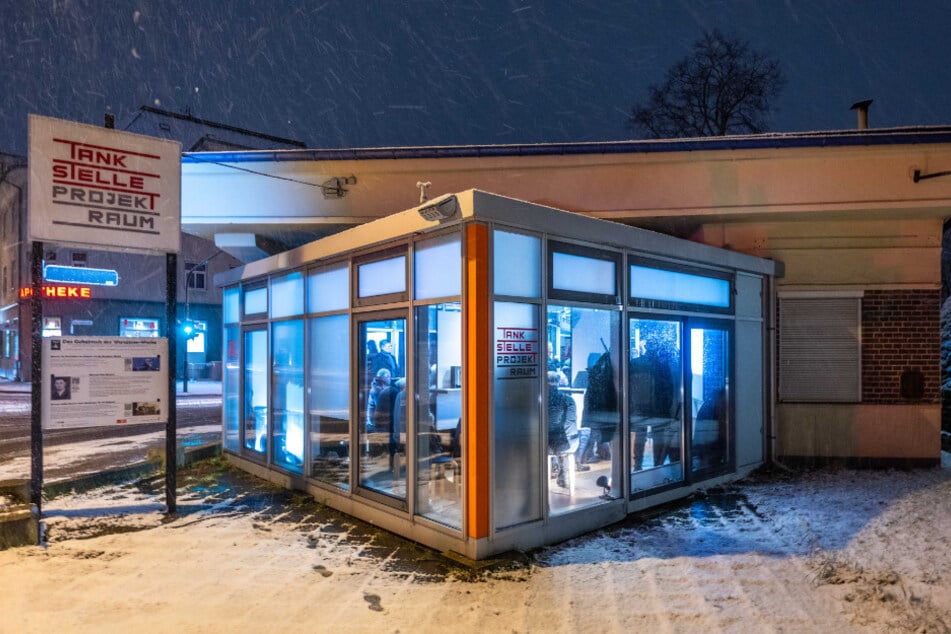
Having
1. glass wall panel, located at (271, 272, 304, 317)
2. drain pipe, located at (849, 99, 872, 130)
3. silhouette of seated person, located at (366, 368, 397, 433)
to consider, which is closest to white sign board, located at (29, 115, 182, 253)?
glass wall panel, located at (271, 272, 304, 317)

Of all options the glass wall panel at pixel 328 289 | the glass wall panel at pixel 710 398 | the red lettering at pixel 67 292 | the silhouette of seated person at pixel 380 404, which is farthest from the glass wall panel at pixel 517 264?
the red lettering at pixel 67 292

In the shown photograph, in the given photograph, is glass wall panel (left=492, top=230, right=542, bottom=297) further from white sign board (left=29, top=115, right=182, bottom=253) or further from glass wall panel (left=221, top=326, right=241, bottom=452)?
glass wall panel (left=221, top=326, right=241, bottom=452)

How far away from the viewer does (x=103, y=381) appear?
278 inches

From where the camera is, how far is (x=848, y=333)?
965cm

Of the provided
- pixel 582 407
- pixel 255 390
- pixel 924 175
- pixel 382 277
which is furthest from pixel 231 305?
pixel 924 175

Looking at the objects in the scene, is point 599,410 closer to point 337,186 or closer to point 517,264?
point 517,264

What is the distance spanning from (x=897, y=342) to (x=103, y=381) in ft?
33.0

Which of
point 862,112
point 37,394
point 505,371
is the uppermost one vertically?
point 862,112

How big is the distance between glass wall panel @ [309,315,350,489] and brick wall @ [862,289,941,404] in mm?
7170

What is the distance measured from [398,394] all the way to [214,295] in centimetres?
3180

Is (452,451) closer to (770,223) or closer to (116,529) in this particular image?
(116,529)

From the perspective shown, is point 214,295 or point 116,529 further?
point 214,295

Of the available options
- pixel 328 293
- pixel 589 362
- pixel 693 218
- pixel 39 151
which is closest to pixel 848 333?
pixel 693 218

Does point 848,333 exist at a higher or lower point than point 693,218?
lower
